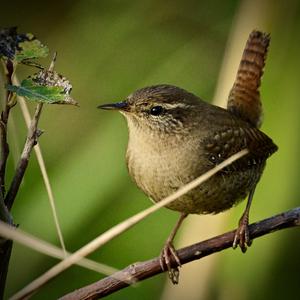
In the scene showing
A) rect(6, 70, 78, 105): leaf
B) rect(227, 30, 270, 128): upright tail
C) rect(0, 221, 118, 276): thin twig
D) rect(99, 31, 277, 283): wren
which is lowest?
rect(0, 221, 118, 276): thin twig

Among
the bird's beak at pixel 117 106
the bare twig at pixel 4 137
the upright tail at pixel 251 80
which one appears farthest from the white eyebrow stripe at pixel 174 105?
the bare twig at pixel 4 137

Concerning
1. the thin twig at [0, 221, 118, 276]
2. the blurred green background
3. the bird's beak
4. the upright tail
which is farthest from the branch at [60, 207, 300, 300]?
the upright tail

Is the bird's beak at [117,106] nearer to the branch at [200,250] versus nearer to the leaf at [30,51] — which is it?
the branch at [200,250]

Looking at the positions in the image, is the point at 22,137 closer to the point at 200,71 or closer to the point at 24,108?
the point at 200,71

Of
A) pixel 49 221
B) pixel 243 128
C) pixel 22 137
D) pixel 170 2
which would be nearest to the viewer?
pixel 243 128

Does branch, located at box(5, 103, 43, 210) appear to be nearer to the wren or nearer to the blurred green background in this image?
the wren

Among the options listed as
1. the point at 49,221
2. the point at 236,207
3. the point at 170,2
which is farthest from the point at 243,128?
the point at 170,2
